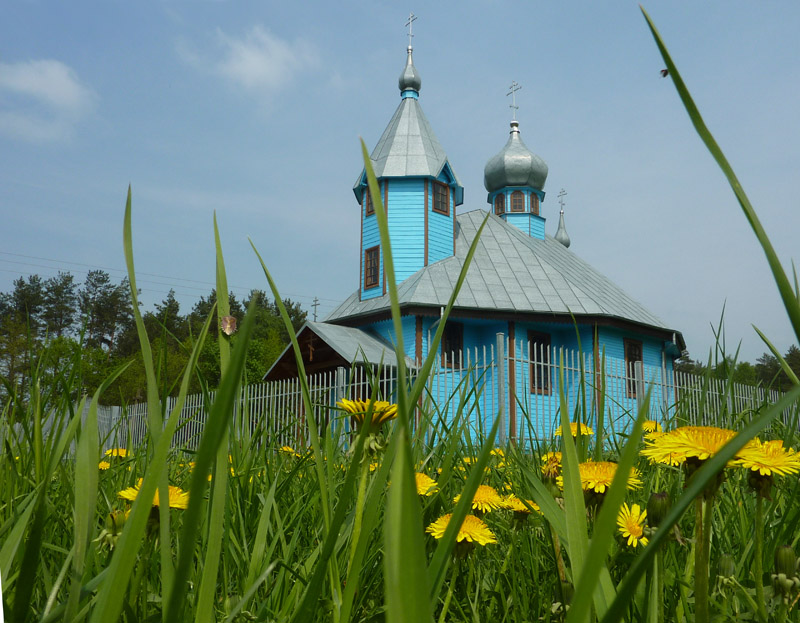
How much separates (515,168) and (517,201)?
152cm

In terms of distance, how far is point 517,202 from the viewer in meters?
31.5

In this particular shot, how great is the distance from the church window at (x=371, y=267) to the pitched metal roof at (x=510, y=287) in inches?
28.5

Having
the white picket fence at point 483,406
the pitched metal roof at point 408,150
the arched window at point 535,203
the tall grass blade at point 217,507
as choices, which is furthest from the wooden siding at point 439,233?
the tall grass blade at point 217,507

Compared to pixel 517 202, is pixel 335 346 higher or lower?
lower

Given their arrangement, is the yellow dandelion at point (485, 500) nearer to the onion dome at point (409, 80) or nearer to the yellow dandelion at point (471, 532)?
the yellow dandelion at point (471, 532)

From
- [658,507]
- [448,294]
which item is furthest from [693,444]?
[448,294]

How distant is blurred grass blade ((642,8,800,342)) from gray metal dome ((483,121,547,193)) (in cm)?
3173

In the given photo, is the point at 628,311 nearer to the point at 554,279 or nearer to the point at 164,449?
the point at 554,279

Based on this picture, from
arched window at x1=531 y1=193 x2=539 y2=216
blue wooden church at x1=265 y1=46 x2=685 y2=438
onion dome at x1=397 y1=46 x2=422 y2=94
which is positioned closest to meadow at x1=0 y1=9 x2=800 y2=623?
blue wooden church at x1=265 y1=46 x2=685 y2=438

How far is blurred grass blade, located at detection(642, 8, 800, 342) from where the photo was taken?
1.32 feet

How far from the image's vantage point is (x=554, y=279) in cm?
2212

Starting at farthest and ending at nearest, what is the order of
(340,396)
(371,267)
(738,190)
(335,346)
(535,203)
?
(535,203), (371,267), (335,346), (340,396), (738,190)

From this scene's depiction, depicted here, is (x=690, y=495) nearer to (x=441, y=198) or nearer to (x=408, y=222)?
(x=408, y=222)

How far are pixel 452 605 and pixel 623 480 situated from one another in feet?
3.34
